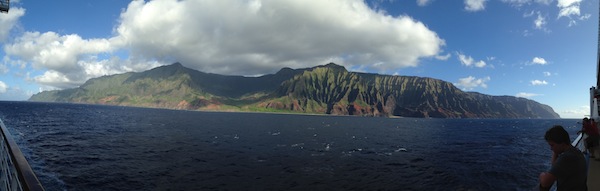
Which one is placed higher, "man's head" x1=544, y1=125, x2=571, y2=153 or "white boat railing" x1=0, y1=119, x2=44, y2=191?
"man's head" x1=544, y1=125, x2=571, y2=153

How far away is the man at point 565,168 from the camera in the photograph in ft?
16.4

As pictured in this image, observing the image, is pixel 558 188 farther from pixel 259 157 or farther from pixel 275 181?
pixel 259 157

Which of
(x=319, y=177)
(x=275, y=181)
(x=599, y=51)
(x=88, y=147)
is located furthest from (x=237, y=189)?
(x=599, y=51)

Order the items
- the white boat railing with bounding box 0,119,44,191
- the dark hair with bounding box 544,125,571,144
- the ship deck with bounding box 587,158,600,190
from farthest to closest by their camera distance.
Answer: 1. the ship deck with bounding box 587,158,600,190
2. the dark hair with bounding box 544,125,571,144
3. the white boat railing with bounding box 0,119,44,191

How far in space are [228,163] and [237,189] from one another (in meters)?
11.2

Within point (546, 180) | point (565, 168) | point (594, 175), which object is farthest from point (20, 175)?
point (594, 175)

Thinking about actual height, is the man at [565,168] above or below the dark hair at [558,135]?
below

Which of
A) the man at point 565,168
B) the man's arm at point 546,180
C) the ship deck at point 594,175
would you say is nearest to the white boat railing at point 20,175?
the man's arm at point 546,180

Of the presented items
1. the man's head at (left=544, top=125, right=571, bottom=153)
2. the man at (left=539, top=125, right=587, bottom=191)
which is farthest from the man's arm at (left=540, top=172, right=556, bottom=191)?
the man's head at (left=544, top=125, right=571, bottom=153)

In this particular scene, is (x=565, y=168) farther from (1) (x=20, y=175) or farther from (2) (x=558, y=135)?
(1) (x=20, y=175)

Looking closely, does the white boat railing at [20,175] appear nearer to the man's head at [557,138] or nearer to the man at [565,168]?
the man at [565,168]

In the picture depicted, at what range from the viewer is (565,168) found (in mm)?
Answer: 5059

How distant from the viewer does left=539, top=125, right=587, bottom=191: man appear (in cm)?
499

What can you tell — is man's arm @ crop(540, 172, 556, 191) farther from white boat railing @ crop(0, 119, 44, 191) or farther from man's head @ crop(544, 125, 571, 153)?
white boat railing @ crop(0, 119, 44, 191)
